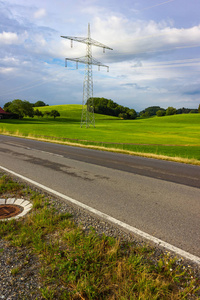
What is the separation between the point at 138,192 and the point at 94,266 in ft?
11.7

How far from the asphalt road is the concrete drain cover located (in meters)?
1.25

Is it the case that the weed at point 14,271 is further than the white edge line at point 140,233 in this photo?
No

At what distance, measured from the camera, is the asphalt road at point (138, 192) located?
13.4 feet

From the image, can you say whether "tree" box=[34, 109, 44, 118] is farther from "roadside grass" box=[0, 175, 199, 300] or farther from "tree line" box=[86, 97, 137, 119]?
"roadside grass" box=[0, 175, 199, 300]

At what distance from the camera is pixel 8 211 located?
4.73m

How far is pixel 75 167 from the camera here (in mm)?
9656

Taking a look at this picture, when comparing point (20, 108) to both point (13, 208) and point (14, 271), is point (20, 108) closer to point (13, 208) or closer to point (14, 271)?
point (13, 208)

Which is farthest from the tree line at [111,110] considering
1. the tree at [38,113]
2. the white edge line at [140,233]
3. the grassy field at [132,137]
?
the white edge line at [140,233]

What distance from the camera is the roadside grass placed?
2477 millimetres

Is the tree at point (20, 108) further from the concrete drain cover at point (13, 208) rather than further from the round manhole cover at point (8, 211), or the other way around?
the round manhole cover at point (8, 211)

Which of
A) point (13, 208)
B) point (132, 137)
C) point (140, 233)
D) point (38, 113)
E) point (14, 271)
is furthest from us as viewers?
point (38, 113)

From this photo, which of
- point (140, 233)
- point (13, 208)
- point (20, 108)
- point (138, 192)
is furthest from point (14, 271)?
point (20, 108)

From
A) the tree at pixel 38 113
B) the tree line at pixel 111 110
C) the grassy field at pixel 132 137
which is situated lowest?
the grassy field at pixel 132 137

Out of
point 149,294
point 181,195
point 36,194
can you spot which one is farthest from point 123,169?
point 149,294
